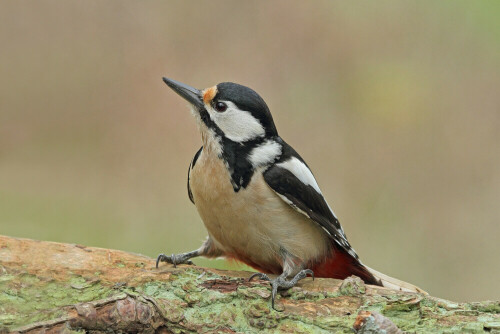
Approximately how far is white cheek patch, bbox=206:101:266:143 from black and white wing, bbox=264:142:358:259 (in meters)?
0.20

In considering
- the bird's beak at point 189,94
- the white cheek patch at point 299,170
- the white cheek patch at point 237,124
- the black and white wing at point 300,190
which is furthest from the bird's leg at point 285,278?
the bird's beak at point 189,94

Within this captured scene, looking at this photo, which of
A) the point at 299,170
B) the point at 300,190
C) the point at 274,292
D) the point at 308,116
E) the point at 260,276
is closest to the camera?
the point at 274,292

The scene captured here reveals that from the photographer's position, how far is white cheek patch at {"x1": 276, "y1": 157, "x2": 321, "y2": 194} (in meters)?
3.80

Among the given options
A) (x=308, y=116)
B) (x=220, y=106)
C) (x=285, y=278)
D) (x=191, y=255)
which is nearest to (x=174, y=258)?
(x=191, y=255)

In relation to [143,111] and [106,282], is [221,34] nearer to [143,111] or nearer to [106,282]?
[143,111]

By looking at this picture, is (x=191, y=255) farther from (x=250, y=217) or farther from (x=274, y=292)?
(x=274, y=292)

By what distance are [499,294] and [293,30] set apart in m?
3.31

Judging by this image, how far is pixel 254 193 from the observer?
144 inches

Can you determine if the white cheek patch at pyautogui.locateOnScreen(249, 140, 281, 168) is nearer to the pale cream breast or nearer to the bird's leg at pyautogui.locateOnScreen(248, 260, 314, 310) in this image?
the pale cream breast

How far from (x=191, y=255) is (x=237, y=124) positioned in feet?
2.47

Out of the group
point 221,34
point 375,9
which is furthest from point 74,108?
point 375,9

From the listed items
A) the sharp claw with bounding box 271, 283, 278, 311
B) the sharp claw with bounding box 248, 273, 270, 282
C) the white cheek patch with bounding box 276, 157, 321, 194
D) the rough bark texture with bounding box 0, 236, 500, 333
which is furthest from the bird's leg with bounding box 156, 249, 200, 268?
the white cheek patch with bounding box 276, 157, 321, 194

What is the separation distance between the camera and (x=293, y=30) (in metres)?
7.41

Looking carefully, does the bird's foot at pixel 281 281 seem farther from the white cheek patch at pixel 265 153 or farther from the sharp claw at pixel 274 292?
the white cheek patch at pixel 265 153
